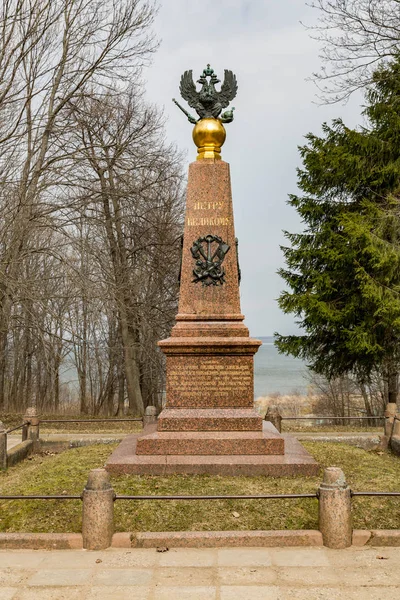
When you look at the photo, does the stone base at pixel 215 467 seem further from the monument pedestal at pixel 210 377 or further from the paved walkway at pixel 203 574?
the paved walkway at pixel 203 574

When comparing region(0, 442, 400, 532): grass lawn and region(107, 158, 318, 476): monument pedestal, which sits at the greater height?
region(107, 158, 318, 476): monument pedestal

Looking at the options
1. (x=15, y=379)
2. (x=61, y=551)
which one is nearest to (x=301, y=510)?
(x=61, y=551)

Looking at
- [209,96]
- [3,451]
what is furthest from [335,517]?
[209,96]

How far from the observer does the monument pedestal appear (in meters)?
7.88

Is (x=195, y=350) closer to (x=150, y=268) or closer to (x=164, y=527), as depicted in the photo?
(x=164, y=527)

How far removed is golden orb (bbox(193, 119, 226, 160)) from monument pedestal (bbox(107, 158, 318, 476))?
0.75 feet

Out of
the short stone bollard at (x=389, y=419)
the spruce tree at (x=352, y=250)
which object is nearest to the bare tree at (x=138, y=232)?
the spruce tree at (x=352, y=250)

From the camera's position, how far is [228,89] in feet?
33.9

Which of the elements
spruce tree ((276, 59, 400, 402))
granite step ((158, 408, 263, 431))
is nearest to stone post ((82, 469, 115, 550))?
granite step ((158, 408, 263, 431))

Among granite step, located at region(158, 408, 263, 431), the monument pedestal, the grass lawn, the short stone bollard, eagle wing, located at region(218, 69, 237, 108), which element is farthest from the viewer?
the short stone bollard

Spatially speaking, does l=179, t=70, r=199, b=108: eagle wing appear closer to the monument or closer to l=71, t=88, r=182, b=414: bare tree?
the monument

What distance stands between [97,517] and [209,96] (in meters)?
7.60

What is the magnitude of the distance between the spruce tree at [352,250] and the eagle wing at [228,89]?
789 centimetres

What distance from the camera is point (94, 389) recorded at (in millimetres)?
34938
